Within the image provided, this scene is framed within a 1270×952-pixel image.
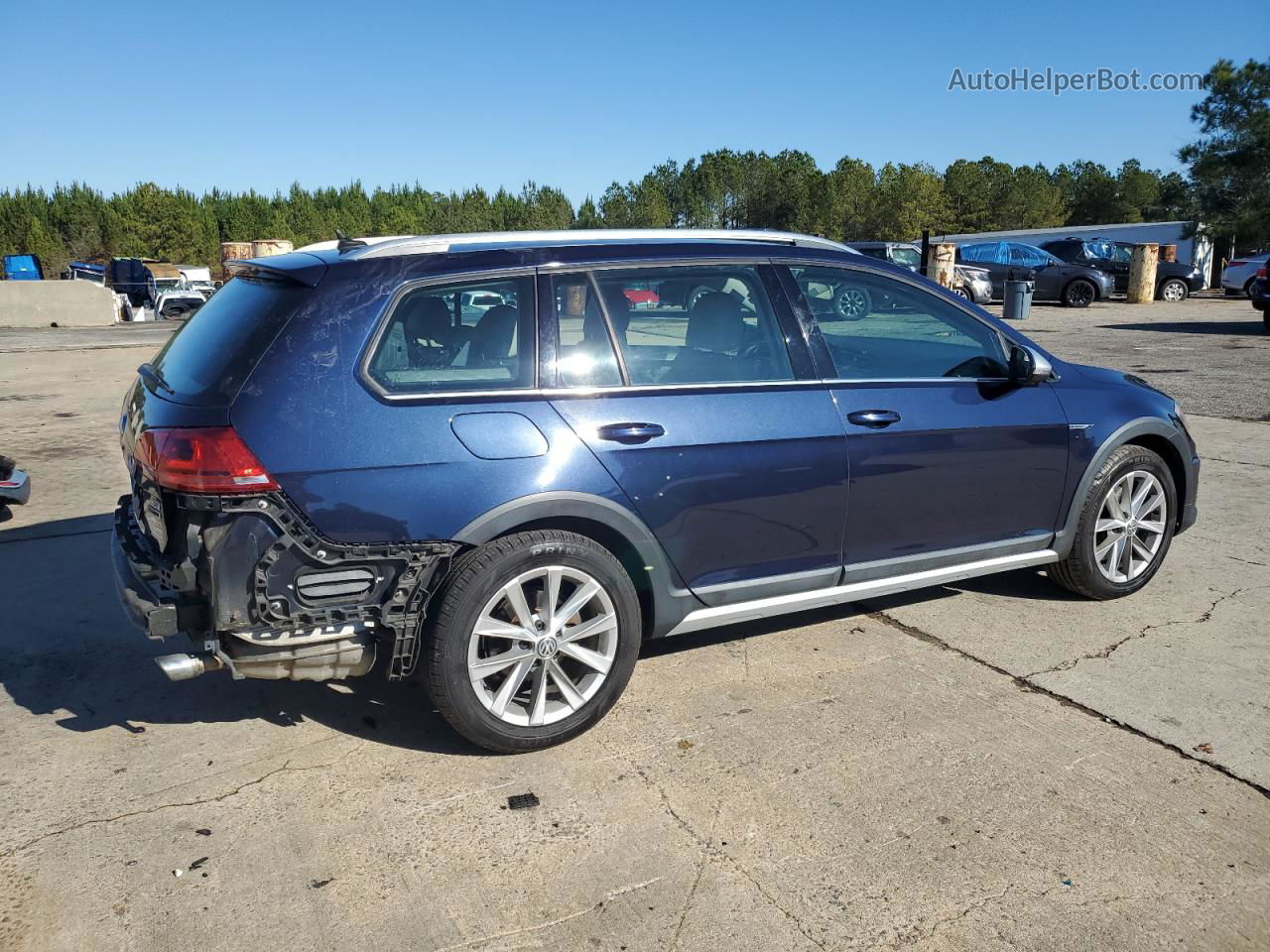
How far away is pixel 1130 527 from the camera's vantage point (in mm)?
4941

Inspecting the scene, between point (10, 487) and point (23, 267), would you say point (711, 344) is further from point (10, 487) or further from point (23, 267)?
point (23, 267)

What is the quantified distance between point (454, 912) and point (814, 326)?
2.52 m

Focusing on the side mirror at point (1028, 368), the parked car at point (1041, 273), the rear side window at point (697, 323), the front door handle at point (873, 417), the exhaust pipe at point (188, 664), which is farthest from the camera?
the parked car at point (1041, 273)

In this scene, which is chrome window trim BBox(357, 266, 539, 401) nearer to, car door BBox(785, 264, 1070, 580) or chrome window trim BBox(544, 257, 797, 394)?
chrome window trim BBox(544, 257, 797, 394)

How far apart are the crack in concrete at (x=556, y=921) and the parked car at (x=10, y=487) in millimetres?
5263

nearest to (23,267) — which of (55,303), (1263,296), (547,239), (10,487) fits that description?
(55,303)

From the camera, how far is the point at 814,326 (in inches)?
161

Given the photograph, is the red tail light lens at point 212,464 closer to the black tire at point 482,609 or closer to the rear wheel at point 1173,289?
the black tire at point 482,609

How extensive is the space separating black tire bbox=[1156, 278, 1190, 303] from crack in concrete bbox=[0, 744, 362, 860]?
30819mm

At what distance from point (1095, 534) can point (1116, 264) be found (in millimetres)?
27608

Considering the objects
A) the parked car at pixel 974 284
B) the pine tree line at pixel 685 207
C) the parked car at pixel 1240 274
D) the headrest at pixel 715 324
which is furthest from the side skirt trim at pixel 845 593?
the pine tree line at pixel 685 207

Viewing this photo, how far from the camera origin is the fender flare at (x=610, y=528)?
336 cm

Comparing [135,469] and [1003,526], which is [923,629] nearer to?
[1003,526]

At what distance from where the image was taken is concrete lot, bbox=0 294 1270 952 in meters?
2.69
